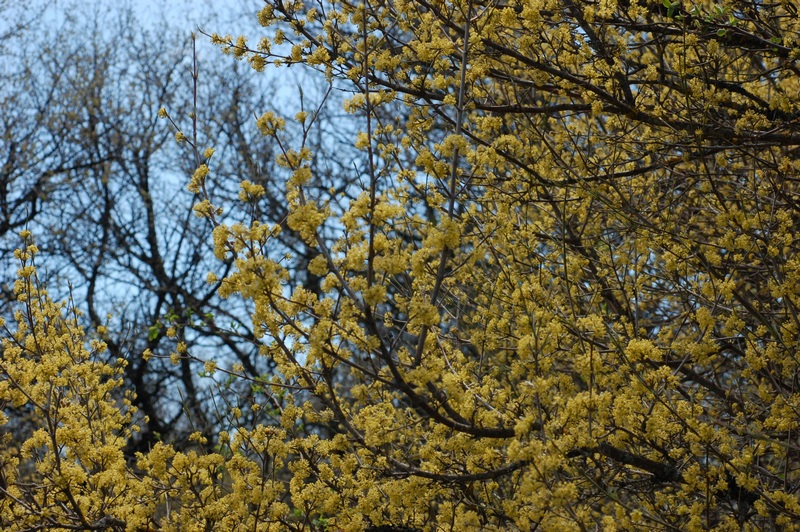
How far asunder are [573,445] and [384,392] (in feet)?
A: 5.85

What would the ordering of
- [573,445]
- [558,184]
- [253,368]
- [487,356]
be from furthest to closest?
[253,368] < [487,356] < [558,184] < [573,445]

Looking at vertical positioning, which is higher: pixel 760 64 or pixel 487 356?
pixel 760 64

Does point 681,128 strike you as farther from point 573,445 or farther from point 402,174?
point 573,445

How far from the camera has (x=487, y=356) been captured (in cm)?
673

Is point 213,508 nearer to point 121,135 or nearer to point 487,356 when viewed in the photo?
point 487,356

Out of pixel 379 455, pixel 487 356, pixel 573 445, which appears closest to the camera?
pixel 573 445

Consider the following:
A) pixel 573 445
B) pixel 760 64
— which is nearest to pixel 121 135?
pixel 760 64

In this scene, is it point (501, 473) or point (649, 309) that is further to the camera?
point (649, 309)

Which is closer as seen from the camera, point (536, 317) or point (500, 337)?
point (536, 317)

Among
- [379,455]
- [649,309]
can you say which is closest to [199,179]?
[379,455]

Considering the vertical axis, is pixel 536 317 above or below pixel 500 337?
below

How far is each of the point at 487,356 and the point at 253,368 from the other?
8.58m

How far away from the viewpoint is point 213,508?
11.7ft

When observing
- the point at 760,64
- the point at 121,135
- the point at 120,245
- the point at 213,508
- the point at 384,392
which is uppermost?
the point at 121,135
